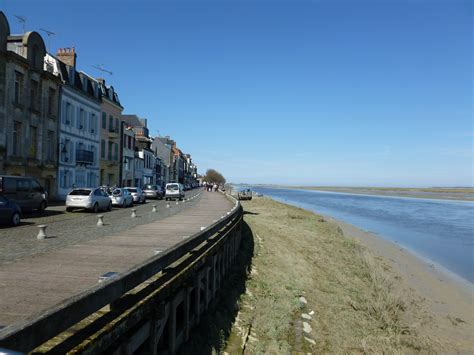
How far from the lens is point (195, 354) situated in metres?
7.80

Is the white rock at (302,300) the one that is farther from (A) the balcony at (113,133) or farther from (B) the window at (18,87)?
(A) the balcony at (113,133)

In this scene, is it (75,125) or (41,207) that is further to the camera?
(75,125)

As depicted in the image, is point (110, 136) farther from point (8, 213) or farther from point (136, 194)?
point (8, 213)

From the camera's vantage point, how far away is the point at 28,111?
29953 mm

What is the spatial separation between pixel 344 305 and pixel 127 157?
47210 millimetres

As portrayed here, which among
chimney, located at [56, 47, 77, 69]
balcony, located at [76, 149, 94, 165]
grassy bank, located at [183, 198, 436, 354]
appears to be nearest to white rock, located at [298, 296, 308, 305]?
grassy bank, located at [183, 198, 436, 354]

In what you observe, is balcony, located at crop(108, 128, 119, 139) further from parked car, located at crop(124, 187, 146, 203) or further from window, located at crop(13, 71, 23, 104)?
window, located at crop(13, 71, 23, 104)

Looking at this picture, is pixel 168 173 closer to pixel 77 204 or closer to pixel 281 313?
pixel 77 204

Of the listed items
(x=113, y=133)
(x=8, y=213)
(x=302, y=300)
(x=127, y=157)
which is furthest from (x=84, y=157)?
(x=302, y=300)

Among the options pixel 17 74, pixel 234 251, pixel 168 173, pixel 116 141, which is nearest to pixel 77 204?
pixel 17 74

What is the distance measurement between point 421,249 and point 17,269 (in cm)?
2473

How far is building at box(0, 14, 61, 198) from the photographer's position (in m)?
27.4

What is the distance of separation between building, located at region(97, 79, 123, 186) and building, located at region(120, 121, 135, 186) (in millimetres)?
2235

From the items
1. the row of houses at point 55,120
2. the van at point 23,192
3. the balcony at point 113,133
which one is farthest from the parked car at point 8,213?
the balcony at point 113,133
